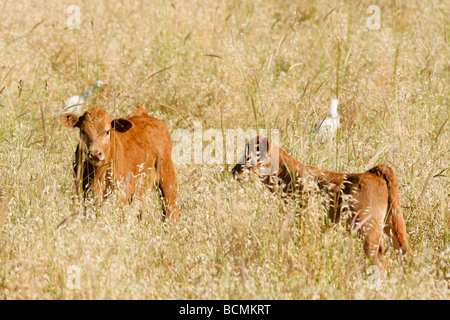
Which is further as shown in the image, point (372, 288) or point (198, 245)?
point (198, 245)

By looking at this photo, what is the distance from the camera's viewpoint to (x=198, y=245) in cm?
469

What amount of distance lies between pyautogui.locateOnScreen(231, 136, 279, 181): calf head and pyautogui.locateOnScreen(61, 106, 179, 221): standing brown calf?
0.92m

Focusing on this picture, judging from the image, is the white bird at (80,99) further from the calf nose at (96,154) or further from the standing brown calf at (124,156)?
the calf nose at (96,154)

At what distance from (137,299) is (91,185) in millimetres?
1665

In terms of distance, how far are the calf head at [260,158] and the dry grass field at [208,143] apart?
0.60 ft

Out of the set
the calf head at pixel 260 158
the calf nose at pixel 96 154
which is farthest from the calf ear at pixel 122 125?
the calf head at pixel 260 158

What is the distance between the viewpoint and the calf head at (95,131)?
4875 mm

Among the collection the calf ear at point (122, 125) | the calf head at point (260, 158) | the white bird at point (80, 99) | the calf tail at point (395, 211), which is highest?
the white bird at point (80, 99)

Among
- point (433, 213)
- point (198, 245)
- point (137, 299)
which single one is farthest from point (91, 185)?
point (433, 213)

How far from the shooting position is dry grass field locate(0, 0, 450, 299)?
12.9 feet

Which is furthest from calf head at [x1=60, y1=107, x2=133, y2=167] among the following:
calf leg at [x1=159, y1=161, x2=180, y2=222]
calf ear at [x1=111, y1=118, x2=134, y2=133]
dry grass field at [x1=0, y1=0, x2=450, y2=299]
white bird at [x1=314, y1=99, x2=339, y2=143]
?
white bird at [x1=314, y1=99, x2=339, y2=143]
